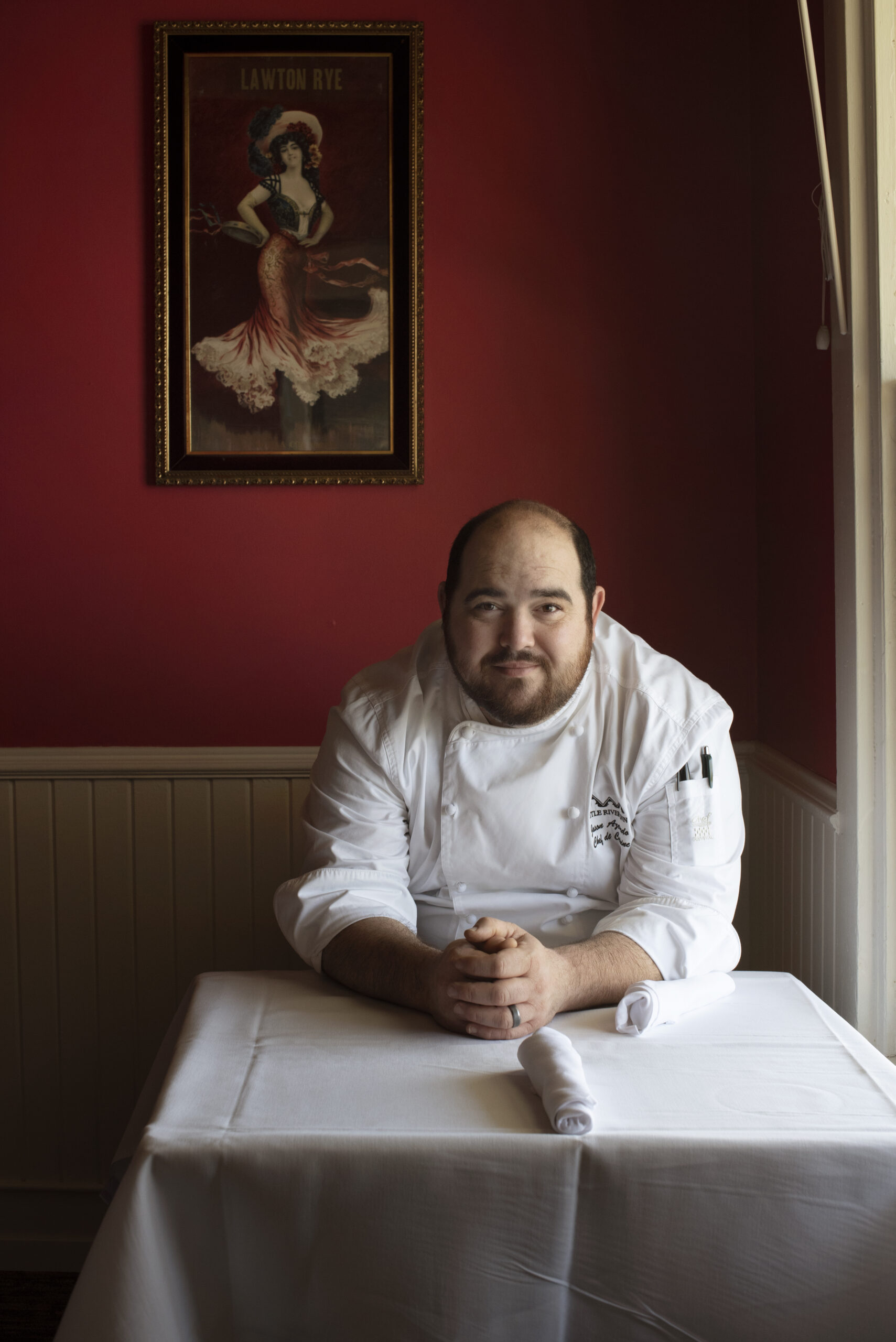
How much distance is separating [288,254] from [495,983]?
1.80 metres

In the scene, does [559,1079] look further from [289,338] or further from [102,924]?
[289,338]

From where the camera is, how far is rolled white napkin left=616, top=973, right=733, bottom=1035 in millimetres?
1275

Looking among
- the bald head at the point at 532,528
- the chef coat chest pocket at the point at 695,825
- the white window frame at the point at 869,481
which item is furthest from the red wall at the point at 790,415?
the bald head at the point at 532,528

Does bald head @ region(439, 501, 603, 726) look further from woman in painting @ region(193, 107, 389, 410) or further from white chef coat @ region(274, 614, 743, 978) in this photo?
woman in painting @ region(193, 107, 389, 410)

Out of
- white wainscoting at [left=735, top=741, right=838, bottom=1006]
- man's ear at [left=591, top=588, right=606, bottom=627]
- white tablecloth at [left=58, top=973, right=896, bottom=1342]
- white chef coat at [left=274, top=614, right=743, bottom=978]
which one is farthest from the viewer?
white wainscoting at [left=735, top=741, right=838, bottom=1006]

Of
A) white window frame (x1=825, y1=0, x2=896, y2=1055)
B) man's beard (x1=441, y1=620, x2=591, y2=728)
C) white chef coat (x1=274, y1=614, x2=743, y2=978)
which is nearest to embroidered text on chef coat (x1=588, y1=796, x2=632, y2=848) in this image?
white chef coat (x1=274, y1=614, x2=743, y2=978)

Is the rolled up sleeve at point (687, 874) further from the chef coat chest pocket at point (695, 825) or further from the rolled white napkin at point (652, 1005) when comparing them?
the rolled white napkin at point (652, 1005)

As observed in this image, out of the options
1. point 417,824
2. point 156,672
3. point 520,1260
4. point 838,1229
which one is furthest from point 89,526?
point 838,1229

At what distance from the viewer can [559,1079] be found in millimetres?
1055

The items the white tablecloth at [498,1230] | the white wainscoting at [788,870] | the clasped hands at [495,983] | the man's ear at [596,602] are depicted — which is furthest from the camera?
the white wainscoting at [788,870]

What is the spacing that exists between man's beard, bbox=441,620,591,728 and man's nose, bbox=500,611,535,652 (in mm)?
12

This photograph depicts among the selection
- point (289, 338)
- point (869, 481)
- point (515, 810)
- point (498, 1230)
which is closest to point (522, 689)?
point (515, 810)

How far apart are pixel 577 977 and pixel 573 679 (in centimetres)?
48

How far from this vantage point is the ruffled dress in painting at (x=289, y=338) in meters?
2.37
